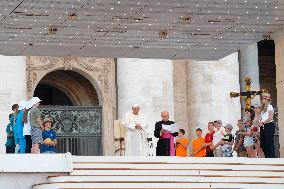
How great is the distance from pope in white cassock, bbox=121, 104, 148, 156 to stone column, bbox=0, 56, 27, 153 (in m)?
7.36

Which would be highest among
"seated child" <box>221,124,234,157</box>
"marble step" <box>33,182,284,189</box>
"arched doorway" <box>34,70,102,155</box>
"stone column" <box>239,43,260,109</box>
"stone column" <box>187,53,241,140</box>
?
"stone column" <box>239,43,260,109</box>

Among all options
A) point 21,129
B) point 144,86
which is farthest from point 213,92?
point 21,129

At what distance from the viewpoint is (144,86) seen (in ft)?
111

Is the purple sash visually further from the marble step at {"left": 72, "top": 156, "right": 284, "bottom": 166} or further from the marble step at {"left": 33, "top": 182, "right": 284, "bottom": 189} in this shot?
the marble step at {"left": 33, "top": 182, "right": 284, "bottom": 189}

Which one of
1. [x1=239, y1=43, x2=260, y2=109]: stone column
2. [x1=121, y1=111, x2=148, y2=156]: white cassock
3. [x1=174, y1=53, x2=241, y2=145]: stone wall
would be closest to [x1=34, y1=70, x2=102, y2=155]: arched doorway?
[x1=174, y1=53, x2=241, y2=145]: stone wall

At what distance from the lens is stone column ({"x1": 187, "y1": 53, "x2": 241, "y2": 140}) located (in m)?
34.7

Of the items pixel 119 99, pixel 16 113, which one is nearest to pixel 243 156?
pixel 16 113

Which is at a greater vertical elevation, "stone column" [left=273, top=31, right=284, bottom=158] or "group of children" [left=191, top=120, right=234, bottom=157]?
"stone column" [left=273, top=31, right=284, bottom=158]

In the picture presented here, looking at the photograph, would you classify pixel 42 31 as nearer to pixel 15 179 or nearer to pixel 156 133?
pixel 156 133

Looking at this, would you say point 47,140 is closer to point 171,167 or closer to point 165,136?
point 165,136

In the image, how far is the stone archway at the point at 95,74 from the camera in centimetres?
3450

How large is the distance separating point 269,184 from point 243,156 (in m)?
2.35

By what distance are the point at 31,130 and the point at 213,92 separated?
13.1 m

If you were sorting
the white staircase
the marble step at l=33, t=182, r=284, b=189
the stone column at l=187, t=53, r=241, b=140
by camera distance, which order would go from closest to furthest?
1. the marble step at l=33, t=182, r=284, b=189
2. the white staircase
3. the stone column at l=187, t=53, r=241, b=140
